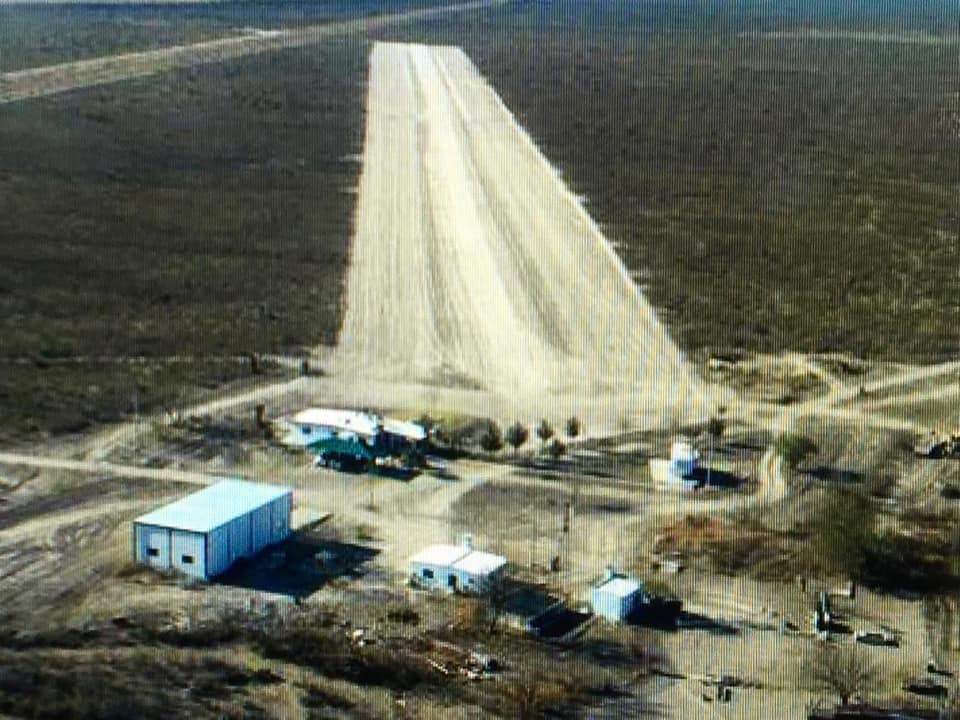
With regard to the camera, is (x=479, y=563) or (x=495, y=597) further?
(x=479, y=563)

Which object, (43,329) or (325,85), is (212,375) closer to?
(43,329)

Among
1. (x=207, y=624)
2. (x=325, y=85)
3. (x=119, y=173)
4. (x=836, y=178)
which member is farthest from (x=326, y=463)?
(x=325, y=85)

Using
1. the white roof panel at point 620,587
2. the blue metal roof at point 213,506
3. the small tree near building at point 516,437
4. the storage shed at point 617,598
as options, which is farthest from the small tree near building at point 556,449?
the storage shed at point 617,598

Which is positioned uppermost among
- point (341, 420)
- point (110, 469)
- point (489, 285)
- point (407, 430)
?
point (489, 285)

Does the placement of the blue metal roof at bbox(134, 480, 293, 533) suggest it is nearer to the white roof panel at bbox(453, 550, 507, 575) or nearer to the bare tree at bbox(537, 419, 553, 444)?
the white roof panel at bbox(453, 550, 507, 575)

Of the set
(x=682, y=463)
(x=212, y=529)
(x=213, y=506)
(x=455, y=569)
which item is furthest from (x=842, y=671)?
(x=213, y=506)

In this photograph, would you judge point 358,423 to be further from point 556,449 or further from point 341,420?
point 556,449

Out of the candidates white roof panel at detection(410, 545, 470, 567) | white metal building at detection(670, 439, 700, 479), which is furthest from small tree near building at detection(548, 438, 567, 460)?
white roof panel at detection(410, 545, 470, 567)
